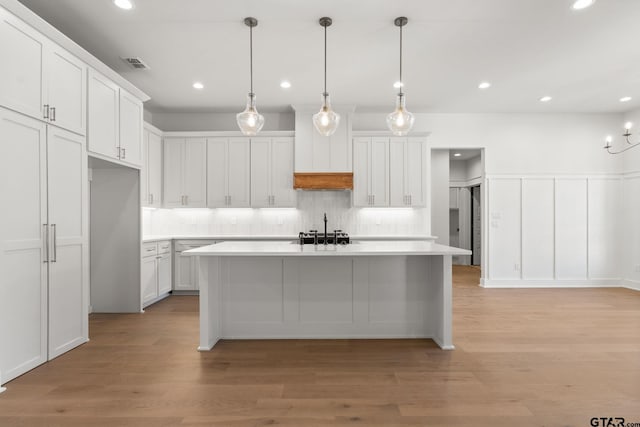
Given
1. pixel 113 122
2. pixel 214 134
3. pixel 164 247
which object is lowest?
pixel 164 247

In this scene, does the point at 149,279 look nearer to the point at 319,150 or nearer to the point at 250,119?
the point at 250,119

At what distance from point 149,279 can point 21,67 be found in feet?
10.0

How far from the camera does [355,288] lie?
3525 mm

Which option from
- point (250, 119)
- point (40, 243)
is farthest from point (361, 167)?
point (40, 243)

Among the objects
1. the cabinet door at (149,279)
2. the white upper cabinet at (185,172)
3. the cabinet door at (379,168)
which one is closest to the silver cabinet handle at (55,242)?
→ the cabinet door at (149,279)

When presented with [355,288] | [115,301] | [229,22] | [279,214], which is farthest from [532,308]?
[115,301]

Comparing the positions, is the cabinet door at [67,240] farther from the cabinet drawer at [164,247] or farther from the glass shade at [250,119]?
the cabinet drawer at [164,247]

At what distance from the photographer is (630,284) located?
6148 mm

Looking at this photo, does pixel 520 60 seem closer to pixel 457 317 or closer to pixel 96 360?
pixel 457 317

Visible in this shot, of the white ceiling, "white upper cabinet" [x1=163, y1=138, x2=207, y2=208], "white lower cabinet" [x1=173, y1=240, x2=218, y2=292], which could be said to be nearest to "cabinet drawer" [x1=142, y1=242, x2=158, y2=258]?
"white lower cabinet" [x1=173, y1=240, x2=218, y2=292]

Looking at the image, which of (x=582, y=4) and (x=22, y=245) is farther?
(x=582, y=4)

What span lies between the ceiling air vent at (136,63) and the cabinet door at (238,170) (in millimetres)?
1865

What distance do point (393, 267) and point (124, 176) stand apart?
3.56m

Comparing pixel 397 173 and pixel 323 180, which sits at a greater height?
pixel 397 173
